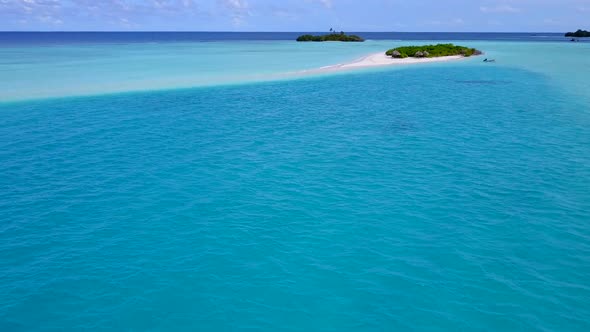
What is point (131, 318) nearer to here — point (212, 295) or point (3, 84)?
point (212, 295)

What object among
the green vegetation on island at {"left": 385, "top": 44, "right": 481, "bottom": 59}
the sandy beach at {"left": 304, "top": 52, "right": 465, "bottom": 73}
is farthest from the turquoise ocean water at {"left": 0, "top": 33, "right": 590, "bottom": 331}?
the green vegetation on island at {"left": 385, "top": 44, "right": 481, "bottom": 59}

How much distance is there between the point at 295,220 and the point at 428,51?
84.1 meters

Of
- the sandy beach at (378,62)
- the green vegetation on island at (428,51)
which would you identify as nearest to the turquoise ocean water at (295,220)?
the sandy beach at (378,62)

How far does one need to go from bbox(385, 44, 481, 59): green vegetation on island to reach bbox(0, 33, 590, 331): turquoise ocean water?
5411cm

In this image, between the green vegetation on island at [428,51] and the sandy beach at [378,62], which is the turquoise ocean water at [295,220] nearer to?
the sandy beach at [378,62]

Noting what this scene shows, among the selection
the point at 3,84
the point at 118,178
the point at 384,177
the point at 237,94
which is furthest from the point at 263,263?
the point at 3,84

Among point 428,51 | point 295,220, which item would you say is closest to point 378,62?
point 428,51

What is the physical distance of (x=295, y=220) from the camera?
17.4m

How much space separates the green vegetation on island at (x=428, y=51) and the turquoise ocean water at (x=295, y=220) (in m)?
54.1

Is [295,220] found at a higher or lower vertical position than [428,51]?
lower

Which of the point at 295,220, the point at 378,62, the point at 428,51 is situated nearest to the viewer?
the point at 295,220

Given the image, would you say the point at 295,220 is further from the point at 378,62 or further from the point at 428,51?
the point at 428,51

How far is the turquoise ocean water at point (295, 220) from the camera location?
40.5 ft

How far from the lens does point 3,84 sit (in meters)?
50.2
